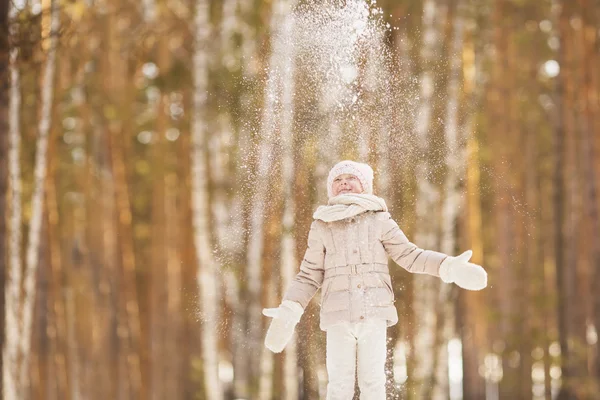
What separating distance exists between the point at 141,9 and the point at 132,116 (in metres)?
1.34

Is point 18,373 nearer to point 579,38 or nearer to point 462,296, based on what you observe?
point 462,296

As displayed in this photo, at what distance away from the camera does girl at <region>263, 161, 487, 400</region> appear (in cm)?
371

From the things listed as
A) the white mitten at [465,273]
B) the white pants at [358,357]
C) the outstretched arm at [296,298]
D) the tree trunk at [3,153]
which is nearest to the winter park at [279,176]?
the tree trunk at [3,153]

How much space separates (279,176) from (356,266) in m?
3.02

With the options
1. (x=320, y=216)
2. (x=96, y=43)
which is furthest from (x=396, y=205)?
(x=96, y=43)

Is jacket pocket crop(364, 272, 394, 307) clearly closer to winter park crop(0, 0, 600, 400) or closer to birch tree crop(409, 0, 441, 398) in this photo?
winter park crop(0, 0, 600, 400)

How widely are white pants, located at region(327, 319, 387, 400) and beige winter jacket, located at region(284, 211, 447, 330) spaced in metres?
0.05

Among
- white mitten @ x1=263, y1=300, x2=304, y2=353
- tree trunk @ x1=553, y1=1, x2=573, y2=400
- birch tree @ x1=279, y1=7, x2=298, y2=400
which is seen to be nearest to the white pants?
white mitten @ x1=263, y1=300, x2=304, y2=353

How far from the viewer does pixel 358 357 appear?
3.75 meters

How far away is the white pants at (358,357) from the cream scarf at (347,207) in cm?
47

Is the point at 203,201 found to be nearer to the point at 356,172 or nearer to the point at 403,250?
the point at 356,172

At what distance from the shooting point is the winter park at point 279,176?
607cm

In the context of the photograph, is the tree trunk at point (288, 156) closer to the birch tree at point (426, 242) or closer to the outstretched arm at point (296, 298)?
the birch tree at point (426, 242)

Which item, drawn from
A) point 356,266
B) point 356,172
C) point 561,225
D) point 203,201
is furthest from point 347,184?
point 561,225
